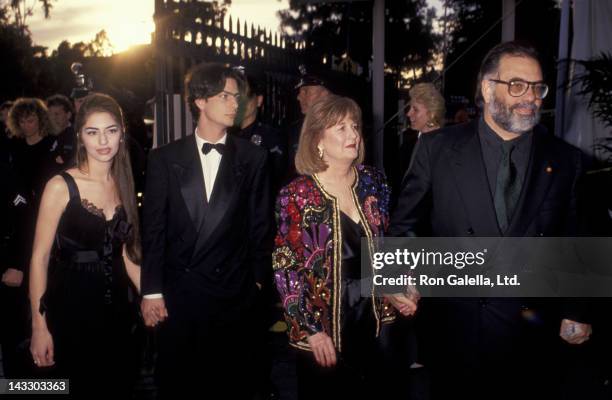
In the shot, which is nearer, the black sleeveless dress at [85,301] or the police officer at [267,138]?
the black sleeveless dress at [85,301]

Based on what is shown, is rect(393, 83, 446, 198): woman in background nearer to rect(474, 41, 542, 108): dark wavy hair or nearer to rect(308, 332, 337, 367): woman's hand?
rect(474, 41, 542, 108): dark wavy hair

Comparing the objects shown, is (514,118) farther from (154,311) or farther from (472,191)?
(154,311)

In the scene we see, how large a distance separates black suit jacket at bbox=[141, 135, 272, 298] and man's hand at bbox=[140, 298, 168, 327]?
6 cm

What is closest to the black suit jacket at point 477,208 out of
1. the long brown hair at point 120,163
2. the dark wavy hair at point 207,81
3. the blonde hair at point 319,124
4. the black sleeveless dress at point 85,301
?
the blonde hair at point 319,124

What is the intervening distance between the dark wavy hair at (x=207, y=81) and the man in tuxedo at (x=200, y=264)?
0.27 ft

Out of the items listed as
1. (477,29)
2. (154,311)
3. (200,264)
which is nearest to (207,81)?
(200,264)

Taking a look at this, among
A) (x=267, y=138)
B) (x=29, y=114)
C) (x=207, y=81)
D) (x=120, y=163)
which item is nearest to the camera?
(x=120, y=163)

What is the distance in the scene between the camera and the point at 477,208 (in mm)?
3379

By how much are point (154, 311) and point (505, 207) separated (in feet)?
6.63

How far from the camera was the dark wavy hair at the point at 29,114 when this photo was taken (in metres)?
7.37

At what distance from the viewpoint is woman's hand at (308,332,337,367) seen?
347 cm

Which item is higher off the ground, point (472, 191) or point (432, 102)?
point (432, 102)

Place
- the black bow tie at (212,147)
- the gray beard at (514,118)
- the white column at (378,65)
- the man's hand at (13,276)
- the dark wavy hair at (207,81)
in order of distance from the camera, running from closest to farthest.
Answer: the gray beard at (514,118), the black bow tie at (212,147), the dark wavy hair at (207,81), the man's hand at (13,276), the white column at (378,65)

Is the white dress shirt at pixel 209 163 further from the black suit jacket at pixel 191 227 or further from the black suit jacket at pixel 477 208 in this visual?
the black suit jacket at pixel 477 208
